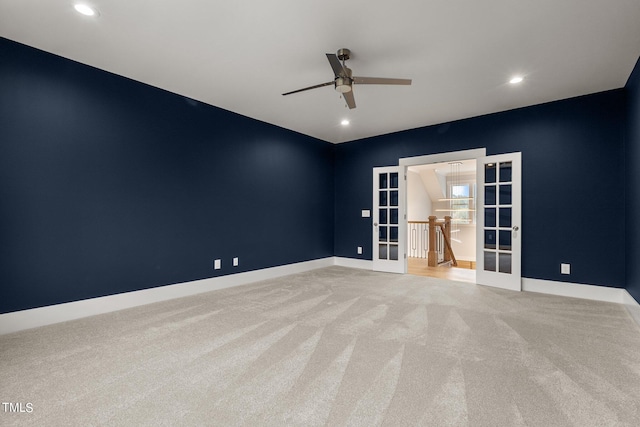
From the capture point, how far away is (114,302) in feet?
11.4

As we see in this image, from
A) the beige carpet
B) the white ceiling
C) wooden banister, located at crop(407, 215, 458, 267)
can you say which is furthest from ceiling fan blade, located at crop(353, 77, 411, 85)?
wooden banister, located at crop(407, 215, 458, 267)

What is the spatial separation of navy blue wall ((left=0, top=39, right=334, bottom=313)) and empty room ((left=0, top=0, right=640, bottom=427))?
0.02 m

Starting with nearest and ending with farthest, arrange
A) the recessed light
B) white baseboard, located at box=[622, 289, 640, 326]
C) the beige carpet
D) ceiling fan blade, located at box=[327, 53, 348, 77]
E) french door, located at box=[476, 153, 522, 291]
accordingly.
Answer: the beige carpet → the recessed light → ceiling fan blade, located at box=[327, 53, 348, 77] → white baseboard, located at box=[622, 289, 640, 326] → french door, located at box=[476, 153, 522, 291]

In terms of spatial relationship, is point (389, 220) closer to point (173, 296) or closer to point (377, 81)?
point (377, 81)

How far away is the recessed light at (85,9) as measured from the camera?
2.37 m

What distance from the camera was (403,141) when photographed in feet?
19.0

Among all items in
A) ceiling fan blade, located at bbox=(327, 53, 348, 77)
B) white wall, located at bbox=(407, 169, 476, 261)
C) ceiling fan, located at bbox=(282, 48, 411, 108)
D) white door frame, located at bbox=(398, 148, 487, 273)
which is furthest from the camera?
white wall, located at bbox=(407, 169, 476, 261)

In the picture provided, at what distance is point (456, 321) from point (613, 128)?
342 centimetres

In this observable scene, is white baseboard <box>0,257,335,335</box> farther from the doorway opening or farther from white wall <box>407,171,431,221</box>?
Result: white wall <box>407,171,431,221</box>

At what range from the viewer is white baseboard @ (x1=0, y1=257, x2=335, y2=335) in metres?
2.88

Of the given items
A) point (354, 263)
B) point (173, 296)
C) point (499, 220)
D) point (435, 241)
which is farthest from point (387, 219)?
point (173, 296)

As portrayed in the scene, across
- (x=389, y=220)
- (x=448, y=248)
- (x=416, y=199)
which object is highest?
(x=416, y=199)

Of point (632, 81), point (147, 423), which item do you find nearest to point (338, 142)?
point (632, 81)

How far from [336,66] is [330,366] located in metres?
2.56
